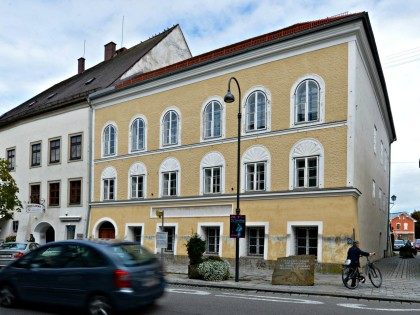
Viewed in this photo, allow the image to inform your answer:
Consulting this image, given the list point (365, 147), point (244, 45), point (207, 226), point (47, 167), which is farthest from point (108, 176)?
point (365, 147)

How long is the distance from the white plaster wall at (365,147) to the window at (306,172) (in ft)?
5.60

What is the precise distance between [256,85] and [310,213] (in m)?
6.90

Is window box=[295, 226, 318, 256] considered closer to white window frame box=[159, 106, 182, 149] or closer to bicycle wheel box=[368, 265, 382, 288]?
bicycle wheel box=[368, 265, 382, 288]

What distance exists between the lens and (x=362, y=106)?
74.5 feet

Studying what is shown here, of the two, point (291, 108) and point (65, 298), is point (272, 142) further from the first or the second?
point (65, 298)

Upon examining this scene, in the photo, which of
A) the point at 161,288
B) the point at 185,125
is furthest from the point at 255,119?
the point at 161,288

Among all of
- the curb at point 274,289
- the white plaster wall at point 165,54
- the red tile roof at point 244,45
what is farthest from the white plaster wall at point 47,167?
the curb at point 274,289

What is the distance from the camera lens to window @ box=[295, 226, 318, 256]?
21.1 m

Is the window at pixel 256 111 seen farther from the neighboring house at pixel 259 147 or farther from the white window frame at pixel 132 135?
the white window frame at pixel 132 135

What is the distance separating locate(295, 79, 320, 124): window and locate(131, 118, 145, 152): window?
1038 cm

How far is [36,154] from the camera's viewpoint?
35875mm

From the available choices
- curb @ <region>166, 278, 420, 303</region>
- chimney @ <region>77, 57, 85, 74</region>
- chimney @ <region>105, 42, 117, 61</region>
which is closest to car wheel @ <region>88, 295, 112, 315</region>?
curb @ <region>166, 278, 420, 303</region>

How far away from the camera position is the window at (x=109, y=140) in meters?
30.5

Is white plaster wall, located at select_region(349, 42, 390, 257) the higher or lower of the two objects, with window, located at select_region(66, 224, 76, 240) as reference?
higher
